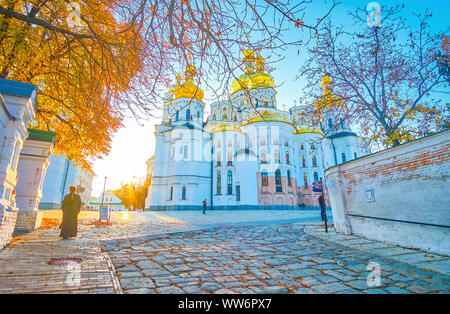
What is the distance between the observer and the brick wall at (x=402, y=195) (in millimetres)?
5418

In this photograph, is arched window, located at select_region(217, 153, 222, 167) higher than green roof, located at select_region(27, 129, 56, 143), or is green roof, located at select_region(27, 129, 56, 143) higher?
arched window, located at select_region(217, 153, 222, 167)

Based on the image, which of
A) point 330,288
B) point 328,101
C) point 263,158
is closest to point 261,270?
point 330,288

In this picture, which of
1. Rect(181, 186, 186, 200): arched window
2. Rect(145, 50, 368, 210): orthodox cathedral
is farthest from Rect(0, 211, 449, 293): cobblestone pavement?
Rect(145, 50, 368, 210): orthodox cathedral

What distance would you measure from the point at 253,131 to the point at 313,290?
108ft

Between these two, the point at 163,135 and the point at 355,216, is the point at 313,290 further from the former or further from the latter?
the point at 163,135

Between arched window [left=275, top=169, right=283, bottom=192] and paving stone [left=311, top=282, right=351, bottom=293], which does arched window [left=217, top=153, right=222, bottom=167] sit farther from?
paving stone [left=311, top=282, right=351, bottom=293]

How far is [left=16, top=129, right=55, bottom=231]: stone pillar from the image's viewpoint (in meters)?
7.91

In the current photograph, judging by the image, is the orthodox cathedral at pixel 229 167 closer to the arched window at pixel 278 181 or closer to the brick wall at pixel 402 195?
the arched window at pixel 278 181

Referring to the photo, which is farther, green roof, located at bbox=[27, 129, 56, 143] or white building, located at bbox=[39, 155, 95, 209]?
white building, located at bbox=[39, 155, 95, 209]

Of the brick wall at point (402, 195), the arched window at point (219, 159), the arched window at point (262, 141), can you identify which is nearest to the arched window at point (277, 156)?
the arched window at point (262, 141)

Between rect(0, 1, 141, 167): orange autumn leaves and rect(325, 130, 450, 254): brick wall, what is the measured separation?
282 inches

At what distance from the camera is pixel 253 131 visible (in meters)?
35.4

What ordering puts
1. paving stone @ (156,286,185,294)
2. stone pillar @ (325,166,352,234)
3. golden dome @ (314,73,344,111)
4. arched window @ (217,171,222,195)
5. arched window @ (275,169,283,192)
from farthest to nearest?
1. arched window @ (217,171,222,195)
2. arched window @ (275,169,283,192)
3. golden dome @ (314,73,344,111)
4. stone pillar @ (325,166,352,234)
5. paving stone @ (156,286,185,294)

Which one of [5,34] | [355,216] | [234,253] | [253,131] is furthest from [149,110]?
[253,131]
